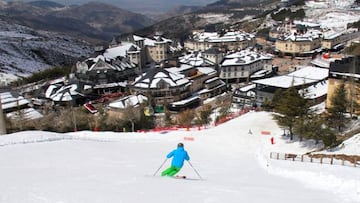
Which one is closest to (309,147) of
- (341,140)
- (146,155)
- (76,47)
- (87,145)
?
(341,140)

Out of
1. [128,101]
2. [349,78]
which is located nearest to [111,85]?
[128,101]

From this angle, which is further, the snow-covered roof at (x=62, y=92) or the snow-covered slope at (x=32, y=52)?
the snow-covered slope at (x=32, y=52)

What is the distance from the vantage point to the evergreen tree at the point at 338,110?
22.5m

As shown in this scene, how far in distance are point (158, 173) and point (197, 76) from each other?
3771cm

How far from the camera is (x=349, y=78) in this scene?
25953mm

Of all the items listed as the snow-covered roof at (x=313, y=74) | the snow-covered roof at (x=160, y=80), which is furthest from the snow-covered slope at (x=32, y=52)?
the snow-covered roof at (x=313, y=74)

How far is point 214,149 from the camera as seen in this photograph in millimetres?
20281

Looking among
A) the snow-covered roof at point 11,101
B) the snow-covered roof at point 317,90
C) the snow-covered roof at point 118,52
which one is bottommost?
the snow-covered roof at point 11,101

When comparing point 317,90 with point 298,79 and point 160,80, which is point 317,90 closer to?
point 298,79

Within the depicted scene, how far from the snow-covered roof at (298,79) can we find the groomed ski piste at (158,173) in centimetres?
1802

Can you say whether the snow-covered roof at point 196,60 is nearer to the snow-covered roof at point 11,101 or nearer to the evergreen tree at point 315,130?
the snow-covered roof at point 11,101

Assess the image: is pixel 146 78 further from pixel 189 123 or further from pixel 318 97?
pixel 318 97

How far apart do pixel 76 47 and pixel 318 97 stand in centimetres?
8772

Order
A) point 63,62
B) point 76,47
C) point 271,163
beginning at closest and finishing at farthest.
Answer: point 271,163
point 63,62
point 76,47
